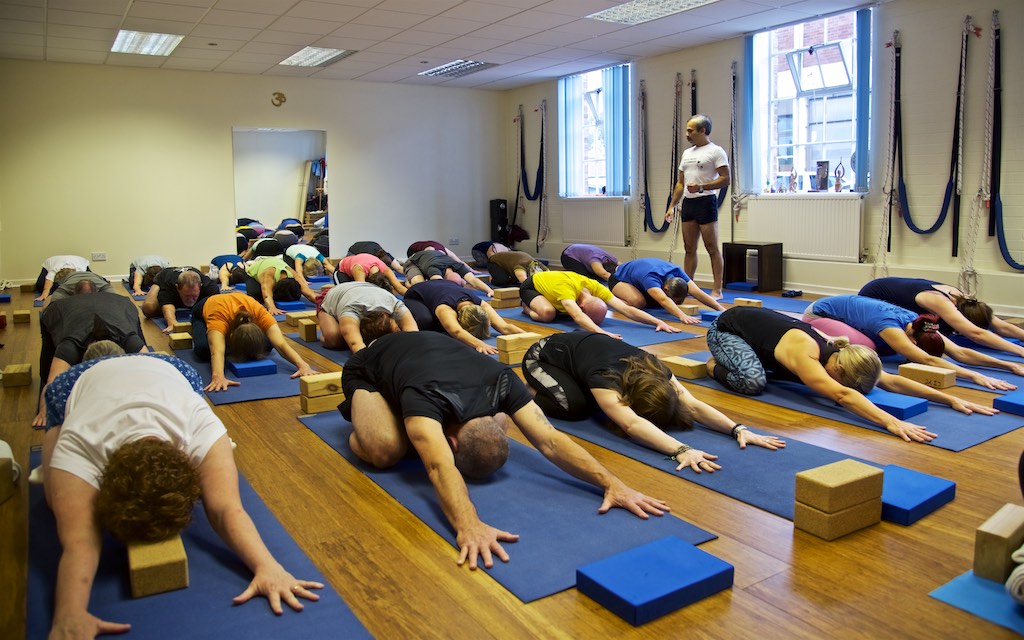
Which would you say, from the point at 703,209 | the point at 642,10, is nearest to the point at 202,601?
the point at 703,209

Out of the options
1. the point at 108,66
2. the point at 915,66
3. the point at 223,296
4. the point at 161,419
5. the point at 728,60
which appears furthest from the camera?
the point at 108,66

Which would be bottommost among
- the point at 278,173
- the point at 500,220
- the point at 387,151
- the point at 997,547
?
the point at 997,547

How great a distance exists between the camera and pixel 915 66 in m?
7.30

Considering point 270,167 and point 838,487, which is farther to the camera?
point 270,167

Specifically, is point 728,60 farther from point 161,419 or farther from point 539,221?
point 161,419

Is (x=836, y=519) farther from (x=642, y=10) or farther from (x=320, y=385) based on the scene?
(x=642, y=10)

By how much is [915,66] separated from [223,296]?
20.5 feet

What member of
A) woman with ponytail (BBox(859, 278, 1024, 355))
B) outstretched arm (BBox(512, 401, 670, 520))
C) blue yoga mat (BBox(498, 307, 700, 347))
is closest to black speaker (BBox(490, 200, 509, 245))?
blue yoga mat (BBox(498, 307, 700, 347))

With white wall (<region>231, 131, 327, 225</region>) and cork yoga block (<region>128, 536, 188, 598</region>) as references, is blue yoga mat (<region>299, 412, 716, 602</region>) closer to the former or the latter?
cork yoga block (<region>128, 536, 188, 598</region>)

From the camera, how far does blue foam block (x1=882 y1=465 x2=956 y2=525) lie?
8.86 ft

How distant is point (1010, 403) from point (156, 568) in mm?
3811

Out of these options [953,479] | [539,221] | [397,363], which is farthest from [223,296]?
[539,221]

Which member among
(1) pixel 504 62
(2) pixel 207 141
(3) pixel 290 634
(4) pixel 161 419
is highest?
(1) pixel 504 62

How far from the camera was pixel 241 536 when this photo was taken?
2.28 meters
